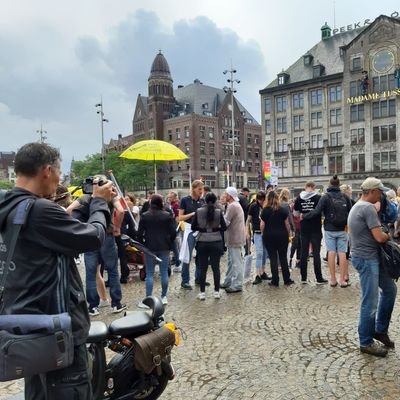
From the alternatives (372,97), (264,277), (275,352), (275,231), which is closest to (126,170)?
(372,97)

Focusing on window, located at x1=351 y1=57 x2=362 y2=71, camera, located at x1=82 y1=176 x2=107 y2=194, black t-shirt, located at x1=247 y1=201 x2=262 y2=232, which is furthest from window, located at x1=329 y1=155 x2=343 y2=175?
camera, located at x1=82 y1=176 x2=107 y2=194

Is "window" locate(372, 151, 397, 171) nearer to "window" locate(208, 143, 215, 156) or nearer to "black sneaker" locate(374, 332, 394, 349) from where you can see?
"window" locate(208, 143, 215, 156)

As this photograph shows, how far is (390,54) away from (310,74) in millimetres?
11028

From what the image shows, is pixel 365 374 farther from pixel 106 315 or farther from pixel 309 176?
pixel 309 176

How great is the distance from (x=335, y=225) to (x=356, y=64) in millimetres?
52109

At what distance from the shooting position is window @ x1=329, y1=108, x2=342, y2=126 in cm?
5646

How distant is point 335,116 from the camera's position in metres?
56.8

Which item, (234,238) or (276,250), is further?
(276,250)

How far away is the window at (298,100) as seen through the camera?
59031mm

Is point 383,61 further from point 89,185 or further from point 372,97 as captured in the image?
point 89,185

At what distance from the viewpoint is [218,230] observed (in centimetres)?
800

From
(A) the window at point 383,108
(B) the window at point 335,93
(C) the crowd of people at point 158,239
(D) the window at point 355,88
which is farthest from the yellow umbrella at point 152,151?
(B) the window at point 335,93

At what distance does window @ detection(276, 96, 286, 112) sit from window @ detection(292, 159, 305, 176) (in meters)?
7.67

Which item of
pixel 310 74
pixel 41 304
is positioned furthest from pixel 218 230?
pixel 310 74
